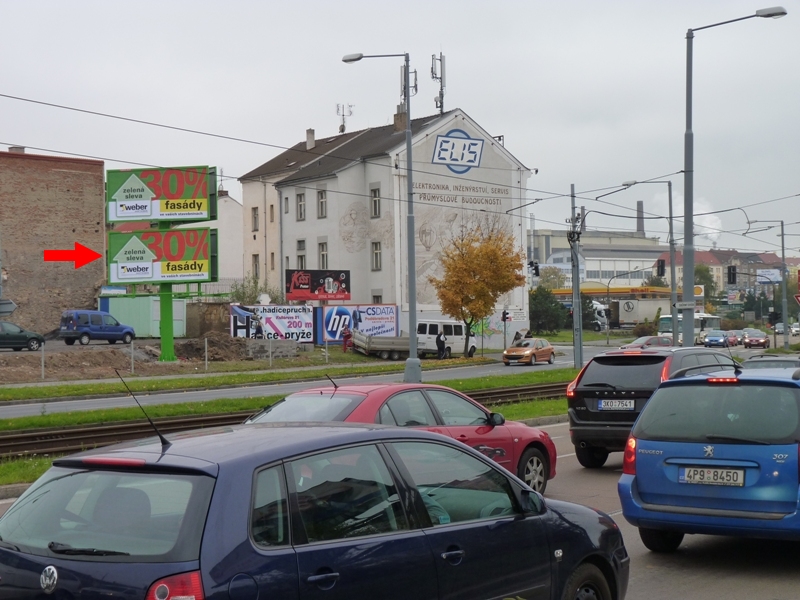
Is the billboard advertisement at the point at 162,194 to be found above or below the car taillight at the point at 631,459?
above

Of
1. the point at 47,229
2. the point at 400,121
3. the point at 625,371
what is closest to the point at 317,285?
the point at 400,121

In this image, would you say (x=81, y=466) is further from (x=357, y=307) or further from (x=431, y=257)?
(x=431, y=257)

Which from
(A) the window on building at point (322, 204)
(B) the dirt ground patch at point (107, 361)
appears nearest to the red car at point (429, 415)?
(B) the dirt ground patch at point (107, 361)

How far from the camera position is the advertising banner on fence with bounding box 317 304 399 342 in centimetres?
5784

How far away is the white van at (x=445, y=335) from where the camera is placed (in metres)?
54.8

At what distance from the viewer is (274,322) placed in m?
55.6

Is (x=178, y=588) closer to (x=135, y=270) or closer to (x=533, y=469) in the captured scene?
(x=533, y=469)

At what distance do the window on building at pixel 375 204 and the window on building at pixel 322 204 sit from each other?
10.8 ft

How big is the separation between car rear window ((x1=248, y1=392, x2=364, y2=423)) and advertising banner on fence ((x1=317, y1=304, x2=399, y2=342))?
4614 centimetres

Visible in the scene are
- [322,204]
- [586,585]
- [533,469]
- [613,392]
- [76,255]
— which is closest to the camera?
[586,585]

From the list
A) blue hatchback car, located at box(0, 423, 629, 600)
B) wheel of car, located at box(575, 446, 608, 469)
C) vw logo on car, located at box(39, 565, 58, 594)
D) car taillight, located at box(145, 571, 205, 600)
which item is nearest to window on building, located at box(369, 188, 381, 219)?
wheel of car, located at box(575, 446, 608, 469)

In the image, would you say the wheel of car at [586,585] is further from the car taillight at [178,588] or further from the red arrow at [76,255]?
the red arrow at [76,255]

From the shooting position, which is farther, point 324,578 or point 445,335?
point 445,335

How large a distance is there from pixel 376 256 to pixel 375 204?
11.1ft
